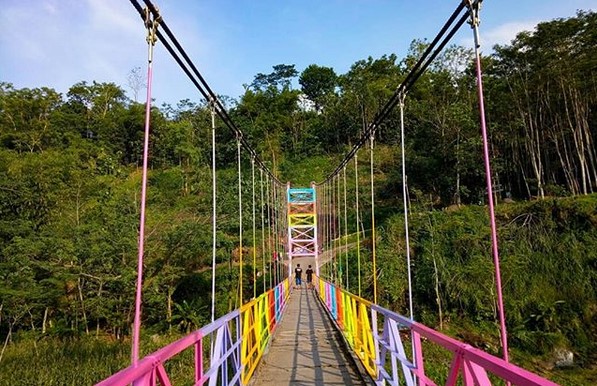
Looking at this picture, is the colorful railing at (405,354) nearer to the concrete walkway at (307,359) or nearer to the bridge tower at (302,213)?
the concrete walkway at (307,359)

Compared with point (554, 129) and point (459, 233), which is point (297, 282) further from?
point (554, 129)

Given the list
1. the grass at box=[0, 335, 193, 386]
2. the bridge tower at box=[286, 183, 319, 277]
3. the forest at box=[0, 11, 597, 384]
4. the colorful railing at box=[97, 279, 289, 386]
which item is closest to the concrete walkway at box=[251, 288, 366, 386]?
the colorful railing at box=[97, 279, 289, 386]

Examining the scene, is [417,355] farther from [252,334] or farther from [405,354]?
[252,334]

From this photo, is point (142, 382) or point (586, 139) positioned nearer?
point (142, 382)

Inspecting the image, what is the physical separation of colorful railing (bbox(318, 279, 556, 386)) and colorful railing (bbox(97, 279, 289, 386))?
3.18 feet

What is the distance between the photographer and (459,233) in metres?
17.4

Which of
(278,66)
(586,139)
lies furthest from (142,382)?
(278,66)

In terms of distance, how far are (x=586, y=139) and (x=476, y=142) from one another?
490 cm

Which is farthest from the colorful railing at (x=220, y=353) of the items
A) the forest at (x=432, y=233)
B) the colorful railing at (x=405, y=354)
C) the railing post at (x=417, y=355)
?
the forest at (x=432, y=233)

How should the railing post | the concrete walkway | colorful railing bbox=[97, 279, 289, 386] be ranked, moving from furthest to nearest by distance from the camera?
the concrete walkway, the railing post, colorful railing bbox=[97, 279, 289, 386]

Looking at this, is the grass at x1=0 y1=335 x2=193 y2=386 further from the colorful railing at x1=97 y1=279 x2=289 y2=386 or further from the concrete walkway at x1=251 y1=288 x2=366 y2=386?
the colorful railing at x1=97 y1=279 x2=289 y2=386

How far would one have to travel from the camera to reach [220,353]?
2.80 metres

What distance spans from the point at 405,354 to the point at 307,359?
192 centimetres

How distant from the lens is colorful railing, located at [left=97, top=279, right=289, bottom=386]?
137cm
